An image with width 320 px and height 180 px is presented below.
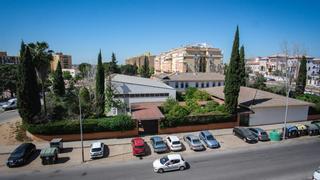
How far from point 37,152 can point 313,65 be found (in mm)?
142258

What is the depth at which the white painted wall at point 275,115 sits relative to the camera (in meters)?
33.6

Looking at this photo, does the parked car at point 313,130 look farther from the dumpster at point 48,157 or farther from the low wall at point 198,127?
the dumpster at point 48,157

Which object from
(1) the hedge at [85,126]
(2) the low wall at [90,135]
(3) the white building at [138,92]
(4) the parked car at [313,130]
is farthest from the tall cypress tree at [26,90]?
(4) the parked car at [313,130]

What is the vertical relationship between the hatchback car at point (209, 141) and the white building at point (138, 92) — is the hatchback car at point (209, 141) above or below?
below

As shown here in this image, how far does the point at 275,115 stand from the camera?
3456cm

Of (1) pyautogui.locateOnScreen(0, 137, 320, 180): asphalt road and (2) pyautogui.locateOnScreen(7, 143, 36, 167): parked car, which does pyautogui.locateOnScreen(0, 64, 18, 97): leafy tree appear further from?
(1) pyautogui.locateOnScreen(0, 137, 320, 180): asphalt road

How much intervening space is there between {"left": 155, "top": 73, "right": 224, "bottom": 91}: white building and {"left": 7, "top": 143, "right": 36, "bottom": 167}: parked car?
34958mm

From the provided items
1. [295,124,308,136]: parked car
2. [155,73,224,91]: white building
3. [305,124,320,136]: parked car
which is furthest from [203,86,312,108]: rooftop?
[155,73,224,91]: white building

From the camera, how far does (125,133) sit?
2883cm

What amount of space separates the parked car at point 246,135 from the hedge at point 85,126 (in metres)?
13.8

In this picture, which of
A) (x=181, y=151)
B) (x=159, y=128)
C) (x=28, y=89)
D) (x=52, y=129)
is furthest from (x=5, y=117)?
(x=181, y=151)

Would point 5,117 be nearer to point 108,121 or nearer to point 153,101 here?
point 108,121

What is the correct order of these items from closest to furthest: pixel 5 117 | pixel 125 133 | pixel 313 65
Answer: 1. pixel 125 133
2. pixel 5 117
3. pixel 313 65

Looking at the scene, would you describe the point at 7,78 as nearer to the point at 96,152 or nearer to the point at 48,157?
Result: the point at 48,157
